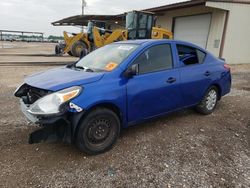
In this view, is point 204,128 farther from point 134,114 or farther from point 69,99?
point 69,99

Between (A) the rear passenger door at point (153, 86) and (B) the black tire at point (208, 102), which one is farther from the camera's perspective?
(B) the black tire at point (208, 102)

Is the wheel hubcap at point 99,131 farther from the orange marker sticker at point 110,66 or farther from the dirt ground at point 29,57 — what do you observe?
the dirt ground at point 29,57

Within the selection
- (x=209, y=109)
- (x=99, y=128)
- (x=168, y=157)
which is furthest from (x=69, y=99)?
(x=209, y=109)

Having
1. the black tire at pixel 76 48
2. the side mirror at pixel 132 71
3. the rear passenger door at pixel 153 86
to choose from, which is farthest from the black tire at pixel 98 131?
the black tire at pixel 76 48

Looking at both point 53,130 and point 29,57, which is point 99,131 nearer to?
point 53,130

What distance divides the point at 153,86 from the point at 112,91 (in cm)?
78

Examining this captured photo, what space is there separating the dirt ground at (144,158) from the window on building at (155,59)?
1.12m

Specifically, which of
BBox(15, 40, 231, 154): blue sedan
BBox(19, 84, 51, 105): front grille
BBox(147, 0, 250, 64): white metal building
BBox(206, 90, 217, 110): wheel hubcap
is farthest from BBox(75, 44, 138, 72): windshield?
BBox(147, 0, 250, 64): white metal building

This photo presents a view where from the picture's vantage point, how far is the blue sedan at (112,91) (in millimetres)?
2873

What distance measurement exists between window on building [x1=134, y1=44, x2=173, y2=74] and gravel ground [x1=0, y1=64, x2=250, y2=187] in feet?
3.68

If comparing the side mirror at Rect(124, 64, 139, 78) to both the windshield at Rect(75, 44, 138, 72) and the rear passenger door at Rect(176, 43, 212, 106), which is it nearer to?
the windshield at Rect(75, 44, 138, 72)

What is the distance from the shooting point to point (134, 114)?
11.5 ft

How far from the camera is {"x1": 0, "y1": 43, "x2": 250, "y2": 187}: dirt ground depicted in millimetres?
2711

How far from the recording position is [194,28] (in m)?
15.5
